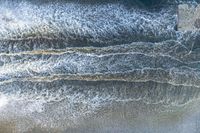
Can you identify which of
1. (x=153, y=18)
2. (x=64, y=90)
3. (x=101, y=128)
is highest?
(x=153, y=18)

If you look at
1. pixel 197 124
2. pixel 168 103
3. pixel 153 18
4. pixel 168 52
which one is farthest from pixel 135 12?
pixel 197 124

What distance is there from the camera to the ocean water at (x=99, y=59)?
6.33 feet

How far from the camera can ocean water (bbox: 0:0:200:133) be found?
6.33ft

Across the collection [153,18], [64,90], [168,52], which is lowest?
[64,90]

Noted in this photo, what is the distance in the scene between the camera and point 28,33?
6.33 feet

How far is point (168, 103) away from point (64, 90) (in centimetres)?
41

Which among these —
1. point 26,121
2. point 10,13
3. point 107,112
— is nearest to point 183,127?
point 107,112

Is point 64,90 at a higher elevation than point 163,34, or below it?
below

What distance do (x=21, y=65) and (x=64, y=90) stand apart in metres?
0.19

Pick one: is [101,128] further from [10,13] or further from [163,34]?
[10,13]

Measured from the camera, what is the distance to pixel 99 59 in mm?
1942

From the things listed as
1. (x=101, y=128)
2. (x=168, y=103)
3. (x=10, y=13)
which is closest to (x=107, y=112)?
(x=101, y=128)

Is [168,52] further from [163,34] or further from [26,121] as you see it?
[26,121]

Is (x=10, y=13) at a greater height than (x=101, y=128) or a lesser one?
greater
